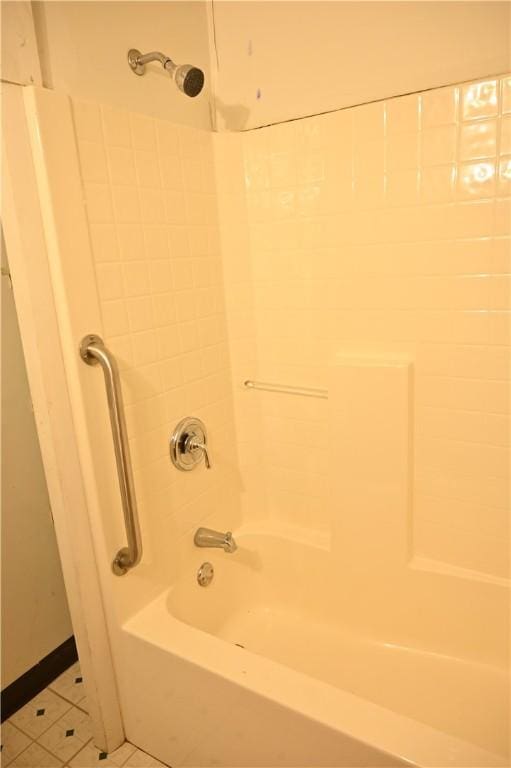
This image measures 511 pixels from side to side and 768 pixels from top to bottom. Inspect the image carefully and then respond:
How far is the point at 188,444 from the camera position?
150 cm

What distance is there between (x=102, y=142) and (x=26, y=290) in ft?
1.38

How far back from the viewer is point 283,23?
141 cm

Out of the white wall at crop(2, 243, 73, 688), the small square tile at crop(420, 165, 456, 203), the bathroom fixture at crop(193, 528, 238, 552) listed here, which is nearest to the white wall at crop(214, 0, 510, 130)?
the small square tile at crop(420, 165, 456, 203)

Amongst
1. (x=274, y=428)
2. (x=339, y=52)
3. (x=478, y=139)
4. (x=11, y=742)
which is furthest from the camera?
(x=274, y=428)

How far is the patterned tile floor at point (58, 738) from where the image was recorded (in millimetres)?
1419

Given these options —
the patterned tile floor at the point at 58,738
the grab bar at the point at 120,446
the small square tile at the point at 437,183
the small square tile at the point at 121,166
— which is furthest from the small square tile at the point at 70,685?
the small square tile at the point at 437,183

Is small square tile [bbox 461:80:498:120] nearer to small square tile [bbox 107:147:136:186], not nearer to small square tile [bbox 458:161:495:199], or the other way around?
small square tile [bbox 458:161:495:199]

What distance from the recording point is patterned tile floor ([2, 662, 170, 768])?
55.9 inches

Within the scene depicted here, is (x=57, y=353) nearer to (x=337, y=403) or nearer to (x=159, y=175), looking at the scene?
(x=159, y=175)

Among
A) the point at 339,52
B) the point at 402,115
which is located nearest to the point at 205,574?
the point at 402,115

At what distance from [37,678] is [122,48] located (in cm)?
198

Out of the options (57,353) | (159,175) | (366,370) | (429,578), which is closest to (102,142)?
(159,175)

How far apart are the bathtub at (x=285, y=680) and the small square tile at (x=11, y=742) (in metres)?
0.34

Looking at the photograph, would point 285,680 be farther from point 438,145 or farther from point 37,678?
point 438,145
